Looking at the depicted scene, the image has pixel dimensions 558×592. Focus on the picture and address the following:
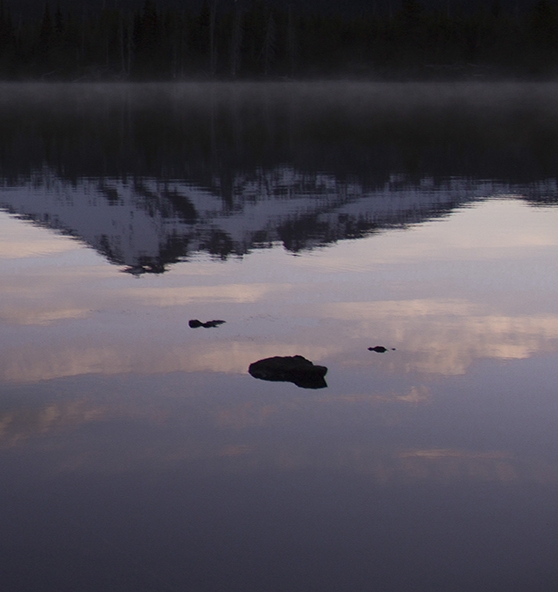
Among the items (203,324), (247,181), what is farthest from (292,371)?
(247,181)

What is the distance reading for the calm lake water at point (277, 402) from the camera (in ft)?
20.4

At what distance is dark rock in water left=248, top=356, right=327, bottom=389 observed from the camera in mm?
9289

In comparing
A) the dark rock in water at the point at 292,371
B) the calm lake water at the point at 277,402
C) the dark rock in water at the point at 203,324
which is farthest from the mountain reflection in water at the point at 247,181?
the dark rock in water at the point at 292,371

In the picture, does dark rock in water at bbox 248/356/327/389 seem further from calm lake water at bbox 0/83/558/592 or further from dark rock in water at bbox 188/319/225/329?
dark rock in water at bbox 188/319/225/329

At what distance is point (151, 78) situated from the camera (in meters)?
198

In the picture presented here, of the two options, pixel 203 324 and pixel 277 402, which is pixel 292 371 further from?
pixel 203 324

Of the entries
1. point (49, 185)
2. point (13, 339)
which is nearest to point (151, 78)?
point (49, 185)

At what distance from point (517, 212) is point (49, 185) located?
34.4 feet

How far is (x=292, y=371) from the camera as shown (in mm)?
9461

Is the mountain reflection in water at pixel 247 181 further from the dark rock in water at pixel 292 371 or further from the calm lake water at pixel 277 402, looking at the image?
the dark rock in water at pixel 292 371

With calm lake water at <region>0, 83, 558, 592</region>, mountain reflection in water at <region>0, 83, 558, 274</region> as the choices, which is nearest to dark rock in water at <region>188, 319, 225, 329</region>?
calm lake water at <region>0, 83, 558, 592</region>

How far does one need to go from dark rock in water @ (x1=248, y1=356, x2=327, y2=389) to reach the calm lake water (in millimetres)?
135

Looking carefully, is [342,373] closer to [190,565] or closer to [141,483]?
[141,483]

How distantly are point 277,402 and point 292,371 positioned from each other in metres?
0.75
